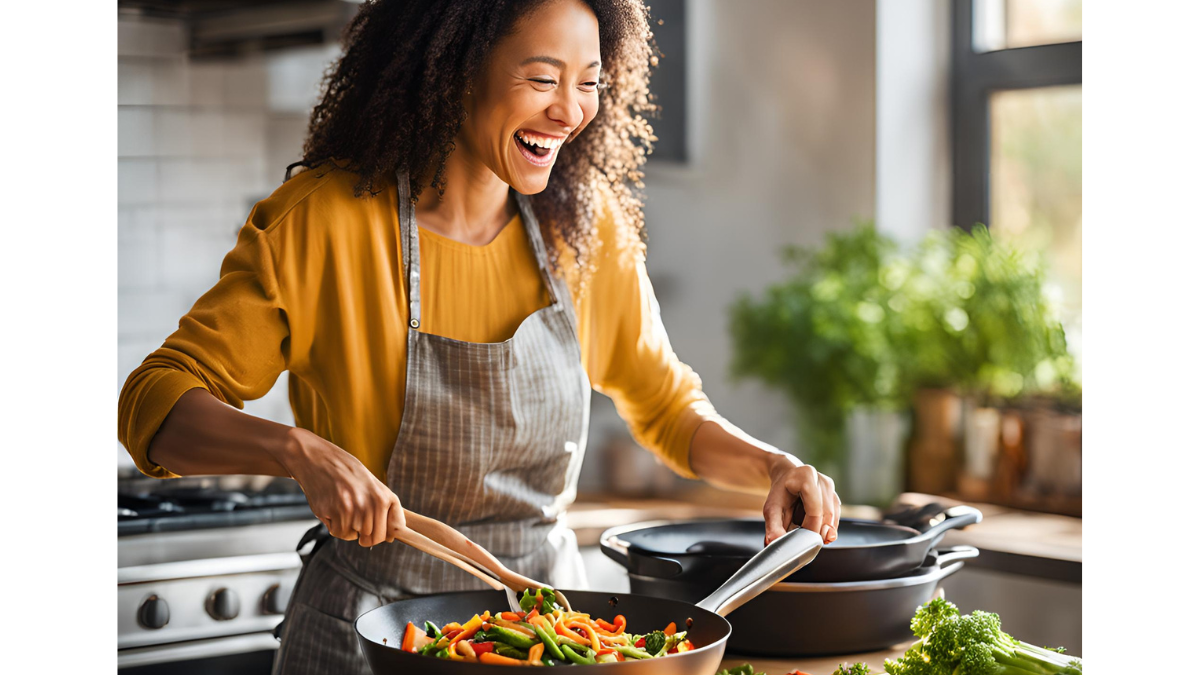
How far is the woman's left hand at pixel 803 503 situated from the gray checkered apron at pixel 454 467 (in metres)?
0.29

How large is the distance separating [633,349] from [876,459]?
1299 mm

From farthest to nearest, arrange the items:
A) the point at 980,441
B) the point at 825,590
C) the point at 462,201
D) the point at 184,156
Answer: the point at 980,441, the point at 184,156, the point at 462,201, the point at 825,590

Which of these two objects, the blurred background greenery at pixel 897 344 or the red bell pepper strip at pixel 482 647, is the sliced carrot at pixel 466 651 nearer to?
the red bell pepper strip at pixel 482 647

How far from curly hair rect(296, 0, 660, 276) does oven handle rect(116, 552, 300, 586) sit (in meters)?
0.91

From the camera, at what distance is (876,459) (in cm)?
263

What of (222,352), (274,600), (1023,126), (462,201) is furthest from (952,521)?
(1023,126)

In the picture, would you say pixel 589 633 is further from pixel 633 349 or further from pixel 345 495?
pixel 633 349

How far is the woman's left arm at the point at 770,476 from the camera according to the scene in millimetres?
1235


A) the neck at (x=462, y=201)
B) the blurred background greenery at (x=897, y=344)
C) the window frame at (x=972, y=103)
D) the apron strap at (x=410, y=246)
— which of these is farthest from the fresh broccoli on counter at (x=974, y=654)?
the window frame at (x=972, y=103)

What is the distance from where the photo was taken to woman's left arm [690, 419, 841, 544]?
1.24m

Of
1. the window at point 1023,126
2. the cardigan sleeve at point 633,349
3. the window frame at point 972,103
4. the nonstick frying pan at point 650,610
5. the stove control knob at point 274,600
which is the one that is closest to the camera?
the nonstick frying pan at point 650,610

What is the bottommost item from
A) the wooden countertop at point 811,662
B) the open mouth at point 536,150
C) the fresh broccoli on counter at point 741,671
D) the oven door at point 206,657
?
the oven door at point 206,657

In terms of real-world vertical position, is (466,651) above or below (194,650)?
above
